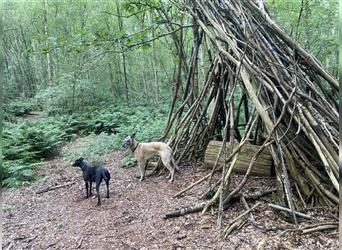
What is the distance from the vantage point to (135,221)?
15.0 feet

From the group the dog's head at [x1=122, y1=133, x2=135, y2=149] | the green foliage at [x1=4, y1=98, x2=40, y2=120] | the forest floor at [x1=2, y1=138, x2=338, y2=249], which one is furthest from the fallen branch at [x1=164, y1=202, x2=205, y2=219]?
the green foliage at [x1=4, y1=98, x2=40, y2=120]

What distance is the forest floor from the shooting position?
3.84 meters

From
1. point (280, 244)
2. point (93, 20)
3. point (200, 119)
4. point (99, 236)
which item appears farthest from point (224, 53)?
point (93, 20)

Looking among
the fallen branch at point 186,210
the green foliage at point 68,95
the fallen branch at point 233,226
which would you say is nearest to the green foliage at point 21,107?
the green foliage at point 68,95

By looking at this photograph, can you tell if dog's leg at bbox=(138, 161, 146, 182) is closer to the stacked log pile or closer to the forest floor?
the forest floor

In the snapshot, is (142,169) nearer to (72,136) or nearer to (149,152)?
(149,152)

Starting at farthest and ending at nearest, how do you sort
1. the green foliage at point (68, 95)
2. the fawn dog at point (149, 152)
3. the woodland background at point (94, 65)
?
the green foliage at point (68, 95), the woodland background at point (94, 65), the fawn dog at point (149, 152)

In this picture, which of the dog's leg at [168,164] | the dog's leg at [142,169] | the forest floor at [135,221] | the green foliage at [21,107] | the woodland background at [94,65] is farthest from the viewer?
the green foliage at [21,107]

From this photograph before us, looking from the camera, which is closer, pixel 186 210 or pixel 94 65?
pixel 186 210

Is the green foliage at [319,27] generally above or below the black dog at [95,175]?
above

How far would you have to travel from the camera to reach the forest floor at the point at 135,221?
12.6 ft

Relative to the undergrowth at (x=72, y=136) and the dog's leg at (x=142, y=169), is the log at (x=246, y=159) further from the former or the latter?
the undergrowth at (x=72, y=136)

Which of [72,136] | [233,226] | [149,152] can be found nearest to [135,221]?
[233,226]

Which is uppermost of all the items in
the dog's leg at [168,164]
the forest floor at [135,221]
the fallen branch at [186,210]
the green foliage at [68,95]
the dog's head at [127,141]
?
the green foliage at [68,95]
